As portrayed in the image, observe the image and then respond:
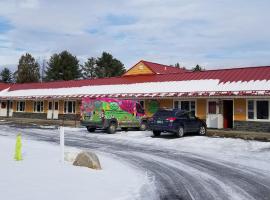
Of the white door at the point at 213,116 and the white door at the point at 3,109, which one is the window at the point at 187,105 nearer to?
the white door at the point at 213,116

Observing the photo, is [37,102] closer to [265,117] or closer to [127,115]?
[127,115]

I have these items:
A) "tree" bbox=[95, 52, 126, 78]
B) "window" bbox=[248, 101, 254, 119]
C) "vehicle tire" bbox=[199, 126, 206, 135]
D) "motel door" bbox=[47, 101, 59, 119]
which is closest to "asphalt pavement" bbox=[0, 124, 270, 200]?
"vehicle tire" bbox=[199, 126, 206, 135]

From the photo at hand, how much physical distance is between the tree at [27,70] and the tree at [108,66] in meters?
15.3

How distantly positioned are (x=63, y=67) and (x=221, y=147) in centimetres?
7614

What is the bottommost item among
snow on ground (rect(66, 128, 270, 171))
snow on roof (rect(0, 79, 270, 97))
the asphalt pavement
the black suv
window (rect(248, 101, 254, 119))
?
the asphalt pavement

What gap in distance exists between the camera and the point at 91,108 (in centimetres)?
2539

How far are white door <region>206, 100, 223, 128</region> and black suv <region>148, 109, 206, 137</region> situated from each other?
19.0ft

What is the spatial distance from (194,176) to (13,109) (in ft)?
141

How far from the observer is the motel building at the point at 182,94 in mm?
27625

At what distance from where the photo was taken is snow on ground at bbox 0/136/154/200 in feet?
27.2

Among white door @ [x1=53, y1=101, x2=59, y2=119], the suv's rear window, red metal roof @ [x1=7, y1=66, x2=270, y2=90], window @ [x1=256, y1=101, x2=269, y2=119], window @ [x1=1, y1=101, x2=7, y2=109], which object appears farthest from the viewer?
window @ [x1=1, y1=101, x2=7, y2=109]

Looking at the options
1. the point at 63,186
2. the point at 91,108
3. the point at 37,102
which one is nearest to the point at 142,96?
the point at 91,108

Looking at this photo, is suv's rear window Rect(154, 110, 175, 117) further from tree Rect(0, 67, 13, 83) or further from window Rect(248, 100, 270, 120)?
tree Rect(0, 67, 13, 83)

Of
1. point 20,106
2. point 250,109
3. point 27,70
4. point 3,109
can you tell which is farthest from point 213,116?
point 27,70
